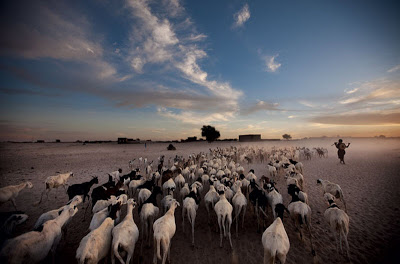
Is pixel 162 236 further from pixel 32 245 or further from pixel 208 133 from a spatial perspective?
pixel 208 133

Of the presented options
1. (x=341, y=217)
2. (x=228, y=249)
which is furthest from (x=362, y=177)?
(x=228, y=249)

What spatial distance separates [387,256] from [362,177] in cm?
1345

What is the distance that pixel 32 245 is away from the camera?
4.00m

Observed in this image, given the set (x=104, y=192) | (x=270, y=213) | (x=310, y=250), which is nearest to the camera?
(x=310, y=250)

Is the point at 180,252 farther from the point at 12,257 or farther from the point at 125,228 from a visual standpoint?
the point at 12,257

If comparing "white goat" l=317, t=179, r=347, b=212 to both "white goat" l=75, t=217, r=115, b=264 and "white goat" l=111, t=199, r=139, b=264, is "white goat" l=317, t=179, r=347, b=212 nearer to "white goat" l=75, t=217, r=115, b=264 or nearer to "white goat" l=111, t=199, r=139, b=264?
"white goat" l=111, t=199, r=139, b=264

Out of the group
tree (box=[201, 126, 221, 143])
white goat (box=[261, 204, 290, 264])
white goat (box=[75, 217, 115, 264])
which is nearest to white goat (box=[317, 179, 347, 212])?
white goat (box=[261, 204, 290, 264])

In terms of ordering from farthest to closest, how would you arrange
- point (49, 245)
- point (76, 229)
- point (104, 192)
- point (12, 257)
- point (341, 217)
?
point (104, 192) → point (76, 229) → point (341, 217) → point (49, 245) → point (12, 257)

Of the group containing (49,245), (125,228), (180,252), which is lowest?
(180,252)

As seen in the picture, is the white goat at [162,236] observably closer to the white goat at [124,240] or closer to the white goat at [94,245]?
the white goat at [124,240]

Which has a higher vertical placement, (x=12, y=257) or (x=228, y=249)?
(x=12, y=257)

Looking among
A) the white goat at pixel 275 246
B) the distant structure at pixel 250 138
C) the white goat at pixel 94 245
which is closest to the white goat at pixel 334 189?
the white goat at pixel 275 246

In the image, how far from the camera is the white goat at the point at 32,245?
3.70 m

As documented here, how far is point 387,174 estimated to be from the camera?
1563 cm
